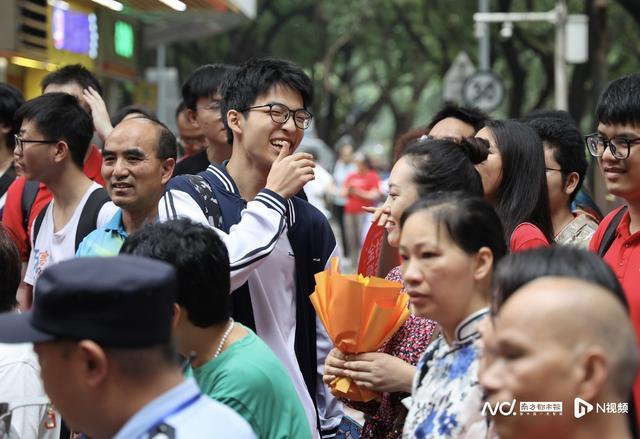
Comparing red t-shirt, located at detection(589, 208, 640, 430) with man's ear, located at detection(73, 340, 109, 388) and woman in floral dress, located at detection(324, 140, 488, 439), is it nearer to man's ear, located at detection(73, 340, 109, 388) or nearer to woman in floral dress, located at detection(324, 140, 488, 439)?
woman in floral dress, located at detection(324, 140, 488, 439)

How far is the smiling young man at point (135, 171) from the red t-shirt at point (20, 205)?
36.1 inches

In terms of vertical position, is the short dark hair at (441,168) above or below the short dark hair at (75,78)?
below

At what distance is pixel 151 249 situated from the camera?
3.59m

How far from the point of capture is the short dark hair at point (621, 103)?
183 inches

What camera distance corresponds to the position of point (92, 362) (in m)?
2.64

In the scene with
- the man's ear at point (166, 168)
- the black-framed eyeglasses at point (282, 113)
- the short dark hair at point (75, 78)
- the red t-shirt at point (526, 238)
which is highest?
the short dark hair at point (75, 78)

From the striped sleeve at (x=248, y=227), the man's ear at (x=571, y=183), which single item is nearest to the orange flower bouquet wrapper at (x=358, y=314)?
the striped sleeve at (x=248, y=227)

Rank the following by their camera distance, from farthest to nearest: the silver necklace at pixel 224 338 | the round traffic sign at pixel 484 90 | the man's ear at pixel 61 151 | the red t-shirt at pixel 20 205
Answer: the round traffic sign at pixel 484 90 < the red t-shirt at pixel 20 205 < the man's ear at pixel 61 151 < the silver necklace at pixel 224 338

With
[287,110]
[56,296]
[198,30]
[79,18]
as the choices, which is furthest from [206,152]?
[198,30]

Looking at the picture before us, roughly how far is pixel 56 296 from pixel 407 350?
6.35 feet

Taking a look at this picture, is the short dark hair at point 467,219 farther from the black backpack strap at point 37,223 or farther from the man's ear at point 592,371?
the black backpack strap at point 37,223

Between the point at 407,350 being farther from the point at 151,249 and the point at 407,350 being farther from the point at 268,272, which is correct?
the point at 151,249

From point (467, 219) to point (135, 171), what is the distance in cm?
239

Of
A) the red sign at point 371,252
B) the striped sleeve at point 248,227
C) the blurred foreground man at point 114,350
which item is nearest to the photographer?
the blurred foreground man at point 114,350
